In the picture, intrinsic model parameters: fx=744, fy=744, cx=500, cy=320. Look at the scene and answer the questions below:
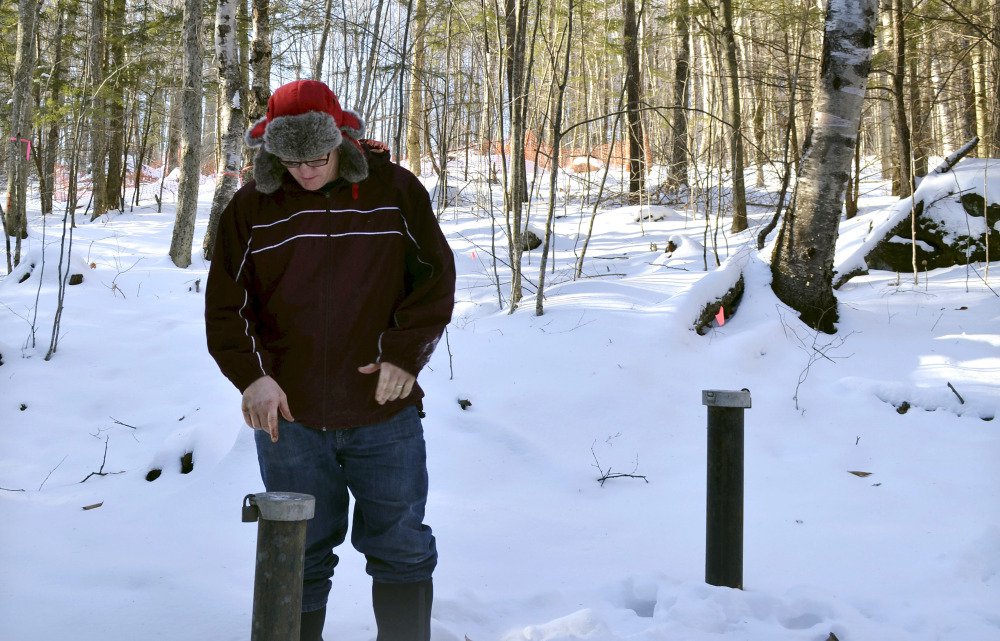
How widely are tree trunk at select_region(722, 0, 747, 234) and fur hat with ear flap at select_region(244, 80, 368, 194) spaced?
224 inches

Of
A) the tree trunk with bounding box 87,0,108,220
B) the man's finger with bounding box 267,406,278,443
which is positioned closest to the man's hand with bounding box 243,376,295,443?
the man's finger with bounding box 267,406,278,443

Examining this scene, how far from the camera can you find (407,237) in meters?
1.99

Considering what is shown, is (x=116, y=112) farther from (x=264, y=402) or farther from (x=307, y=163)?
(x=264, y=402)

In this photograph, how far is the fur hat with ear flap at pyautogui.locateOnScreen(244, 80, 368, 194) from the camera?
6.01ft

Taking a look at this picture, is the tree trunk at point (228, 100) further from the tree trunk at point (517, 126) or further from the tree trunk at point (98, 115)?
the tree trunk at point (98, 115)

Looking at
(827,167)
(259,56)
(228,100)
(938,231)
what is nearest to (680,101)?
(938,231)

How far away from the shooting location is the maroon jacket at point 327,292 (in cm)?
190

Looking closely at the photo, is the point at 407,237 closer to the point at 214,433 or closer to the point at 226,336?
the point at 226,336

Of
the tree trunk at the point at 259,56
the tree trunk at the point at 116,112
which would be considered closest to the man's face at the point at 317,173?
the tree trunk at the point at 259,56

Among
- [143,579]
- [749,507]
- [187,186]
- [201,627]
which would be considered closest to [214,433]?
[143,579]

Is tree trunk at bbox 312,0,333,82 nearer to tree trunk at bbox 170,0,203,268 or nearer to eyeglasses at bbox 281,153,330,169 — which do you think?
tree trunk at bbox 170,0,203,268

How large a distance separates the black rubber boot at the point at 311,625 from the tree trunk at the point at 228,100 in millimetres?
6122

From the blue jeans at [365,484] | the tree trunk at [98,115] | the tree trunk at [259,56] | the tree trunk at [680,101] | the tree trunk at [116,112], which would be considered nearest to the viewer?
the blue jeans at [365,484]

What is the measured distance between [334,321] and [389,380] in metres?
0.21
